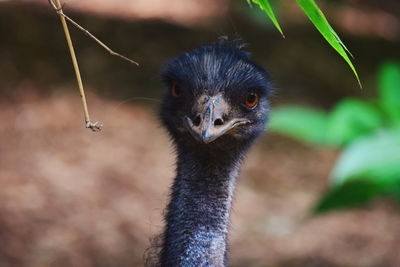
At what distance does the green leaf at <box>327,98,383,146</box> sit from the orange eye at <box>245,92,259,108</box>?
1.40 metres

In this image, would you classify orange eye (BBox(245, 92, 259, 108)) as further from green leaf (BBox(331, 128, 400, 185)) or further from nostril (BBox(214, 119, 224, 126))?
green leaf (BBox(331, 128, 400, 185))

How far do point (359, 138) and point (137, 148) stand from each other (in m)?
2.37

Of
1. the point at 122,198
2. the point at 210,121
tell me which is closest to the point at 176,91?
the point at 210,121

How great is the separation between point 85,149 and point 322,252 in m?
1.78

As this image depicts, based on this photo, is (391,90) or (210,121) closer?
(210,121)

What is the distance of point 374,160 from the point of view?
3.43 m

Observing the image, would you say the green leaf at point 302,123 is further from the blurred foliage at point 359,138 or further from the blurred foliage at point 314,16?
the blurred foliage at point 314,16

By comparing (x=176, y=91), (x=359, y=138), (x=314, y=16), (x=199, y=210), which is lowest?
(x=314, y=16)

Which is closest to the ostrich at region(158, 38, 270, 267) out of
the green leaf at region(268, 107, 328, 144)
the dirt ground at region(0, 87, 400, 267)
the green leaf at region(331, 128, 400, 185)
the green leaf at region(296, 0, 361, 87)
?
the green leaf at region(296, 0, 361, 87)

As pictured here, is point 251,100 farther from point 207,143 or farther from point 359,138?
point 359,138

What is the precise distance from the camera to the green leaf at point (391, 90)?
387 cm

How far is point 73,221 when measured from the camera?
4730 millimetres

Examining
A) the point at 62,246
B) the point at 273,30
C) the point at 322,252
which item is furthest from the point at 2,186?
the point at 273,30

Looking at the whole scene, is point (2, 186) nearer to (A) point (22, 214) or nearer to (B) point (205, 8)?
(A) point (22, 214)
